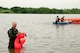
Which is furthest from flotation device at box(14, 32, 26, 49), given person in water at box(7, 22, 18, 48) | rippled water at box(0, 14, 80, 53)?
rippled water at box(0, 14, 80, 53)

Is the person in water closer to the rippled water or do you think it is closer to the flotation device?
the flotation device

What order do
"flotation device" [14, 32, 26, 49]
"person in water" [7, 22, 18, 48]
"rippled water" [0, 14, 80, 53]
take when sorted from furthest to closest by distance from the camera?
"rippled water" [0, 14, 80, 53], "flotation device" [14, 32, 26, 49], "person in water" [7, 22, 18, 48]

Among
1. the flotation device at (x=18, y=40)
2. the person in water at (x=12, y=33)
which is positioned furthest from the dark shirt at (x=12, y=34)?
the flotation device at (x=18, y=40)

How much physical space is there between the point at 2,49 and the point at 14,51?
50.0 inches

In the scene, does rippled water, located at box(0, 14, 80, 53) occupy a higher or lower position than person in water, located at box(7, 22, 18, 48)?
lower

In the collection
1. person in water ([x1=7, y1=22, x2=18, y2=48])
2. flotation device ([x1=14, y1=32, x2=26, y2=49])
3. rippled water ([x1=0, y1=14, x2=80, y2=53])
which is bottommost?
rippled water ([x1=0, y1=14, x2=80, y2=53])

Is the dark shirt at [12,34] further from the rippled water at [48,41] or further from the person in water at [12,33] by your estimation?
the rippled water at [48,41]

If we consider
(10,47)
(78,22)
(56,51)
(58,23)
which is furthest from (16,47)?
(78,22)

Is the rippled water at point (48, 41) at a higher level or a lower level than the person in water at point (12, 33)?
lower

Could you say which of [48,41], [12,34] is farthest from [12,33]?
[48,41]

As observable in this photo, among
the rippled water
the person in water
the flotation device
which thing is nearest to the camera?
the person in water

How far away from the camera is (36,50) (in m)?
17.5

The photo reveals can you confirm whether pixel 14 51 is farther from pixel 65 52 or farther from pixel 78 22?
pixel 78 22

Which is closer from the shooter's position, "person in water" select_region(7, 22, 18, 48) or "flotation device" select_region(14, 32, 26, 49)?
"person in water" select_region(7, 22, 18, 48)
